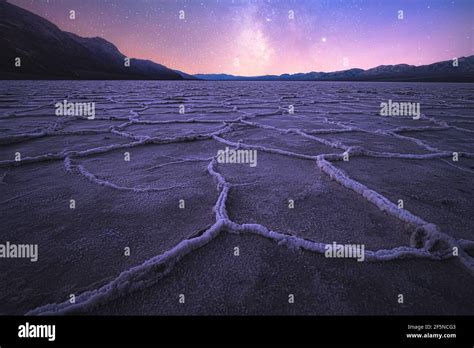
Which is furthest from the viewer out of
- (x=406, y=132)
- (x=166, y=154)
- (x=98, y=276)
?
(x=406, y=132)

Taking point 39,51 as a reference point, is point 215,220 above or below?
below

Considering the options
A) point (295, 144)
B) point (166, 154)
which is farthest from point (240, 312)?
point (295, 144)

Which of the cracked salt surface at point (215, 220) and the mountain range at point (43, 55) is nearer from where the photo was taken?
the cracked salt surface at point (215, 220)

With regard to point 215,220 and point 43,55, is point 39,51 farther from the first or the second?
point 215,220

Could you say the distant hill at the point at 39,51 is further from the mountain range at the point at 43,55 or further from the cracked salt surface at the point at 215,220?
the cracked salt surface at the point at 215,220

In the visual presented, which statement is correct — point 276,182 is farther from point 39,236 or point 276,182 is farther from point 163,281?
point 39,236

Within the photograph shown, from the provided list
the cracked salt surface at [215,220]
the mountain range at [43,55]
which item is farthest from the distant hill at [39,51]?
the cracked salt surface at [215,220]

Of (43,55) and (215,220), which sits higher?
(43,55)

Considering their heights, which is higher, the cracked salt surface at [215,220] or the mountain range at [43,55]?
the mountain range at [43,55]

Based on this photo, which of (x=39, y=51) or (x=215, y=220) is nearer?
(x=215, y=220)

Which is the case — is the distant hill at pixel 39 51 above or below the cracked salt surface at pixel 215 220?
above

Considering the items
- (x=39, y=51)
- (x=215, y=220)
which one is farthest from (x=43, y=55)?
(x=215, y=220)
